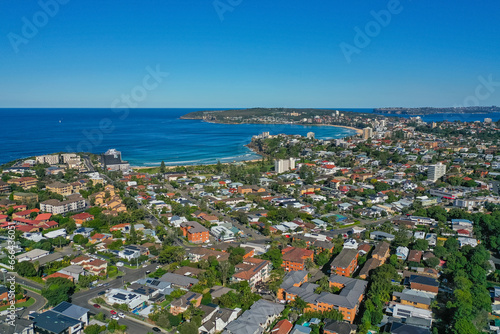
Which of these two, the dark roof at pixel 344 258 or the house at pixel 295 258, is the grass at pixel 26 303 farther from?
the dark roof at pixel 344 258

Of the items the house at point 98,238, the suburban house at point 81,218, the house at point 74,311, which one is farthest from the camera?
the suburban house at point 81,218

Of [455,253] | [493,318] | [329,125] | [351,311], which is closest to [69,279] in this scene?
[351,311]

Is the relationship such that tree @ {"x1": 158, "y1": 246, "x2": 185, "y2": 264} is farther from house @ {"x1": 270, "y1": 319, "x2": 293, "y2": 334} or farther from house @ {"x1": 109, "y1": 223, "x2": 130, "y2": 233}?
house @ {"x1": 270, "y1": 319, "x2": 293, "y2": 334}

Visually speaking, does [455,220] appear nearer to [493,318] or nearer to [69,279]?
[493,318]

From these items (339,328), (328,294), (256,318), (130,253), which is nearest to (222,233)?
(130,253)

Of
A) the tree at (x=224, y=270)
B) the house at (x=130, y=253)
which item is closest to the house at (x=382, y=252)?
the tree at (x=224, y=270)
